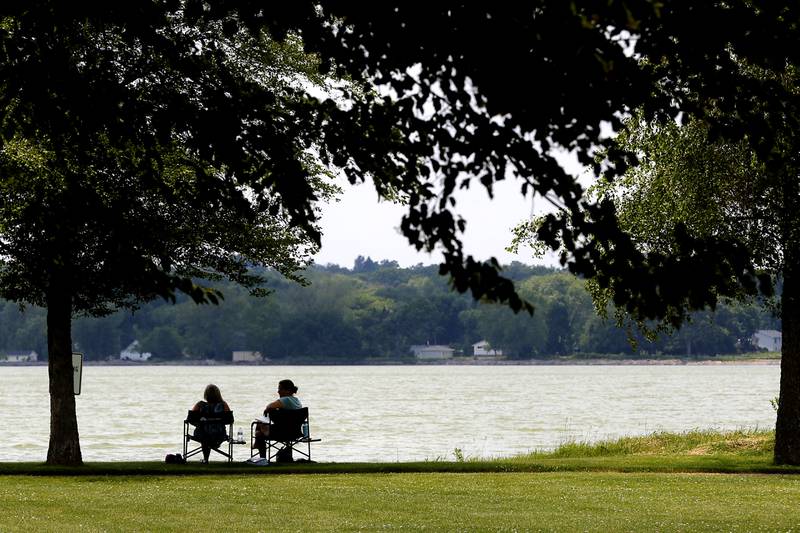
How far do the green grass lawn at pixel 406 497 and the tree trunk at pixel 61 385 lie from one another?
490 mm

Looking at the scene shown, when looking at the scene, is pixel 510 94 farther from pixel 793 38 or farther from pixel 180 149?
pixel 180 149

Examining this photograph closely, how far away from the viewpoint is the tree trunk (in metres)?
21.6

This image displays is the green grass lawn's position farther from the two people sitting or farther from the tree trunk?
the two people sitting

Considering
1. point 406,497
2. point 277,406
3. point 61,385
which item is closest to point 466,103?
point 406,497

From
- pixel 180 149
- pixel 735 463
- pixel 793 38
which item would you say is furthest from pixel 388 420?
pixel 793 38

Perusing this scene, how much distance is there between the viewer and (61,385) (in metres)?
21.8

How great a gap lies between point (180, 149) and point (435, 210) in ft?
38.7

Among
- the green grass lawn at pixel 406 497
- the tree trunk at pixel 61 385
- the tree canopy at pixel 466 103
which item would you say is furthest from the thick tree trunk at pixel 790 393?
the tree canopy at pixel 466 103

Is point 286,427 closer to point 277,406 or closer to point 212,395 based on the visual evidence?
point 277,406

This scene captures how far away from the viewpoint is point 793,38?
8984 mm

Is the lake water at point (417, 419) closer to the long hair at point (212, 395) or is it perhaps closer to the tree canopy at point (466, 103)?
the long hair at point (212, 395)

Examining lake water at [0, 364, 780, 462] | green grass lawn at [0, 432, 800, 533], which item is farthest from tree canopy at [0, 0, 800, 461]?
lake water at [0, 364, 780, 462]

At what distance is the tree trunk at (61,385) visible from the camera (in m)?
21.6

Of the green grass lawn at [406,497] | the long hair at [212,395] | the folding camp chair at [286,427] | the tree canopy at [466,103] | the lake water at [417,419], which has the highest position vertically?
the tree canopy at [466,103]
